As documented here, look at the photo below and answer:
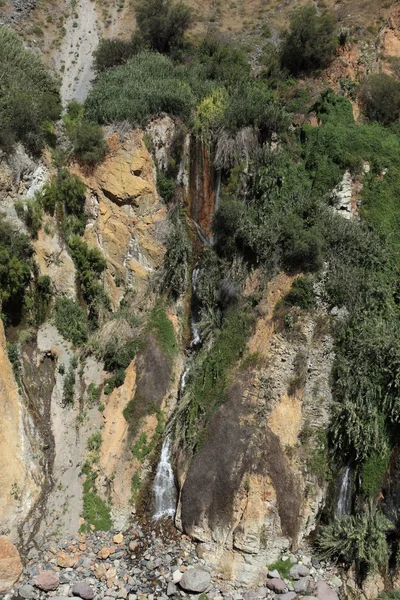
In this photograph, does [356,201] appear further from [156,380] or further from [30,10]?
[30,10]

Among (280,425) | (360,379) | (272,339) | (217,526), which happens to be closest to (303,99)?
(272,339)

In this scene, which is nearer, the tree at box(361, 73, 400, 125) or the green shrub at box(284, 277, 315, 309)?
the green shrub at box(284, 277, 315, 309)

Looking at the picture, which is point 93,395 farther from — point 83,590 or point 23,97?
point 23,97

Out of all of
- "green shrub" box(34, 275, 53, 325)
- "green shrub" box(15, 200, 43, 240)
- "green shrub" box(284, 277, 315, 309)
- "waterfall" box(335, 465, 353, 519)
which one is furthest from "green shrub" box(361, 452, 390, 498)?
"green shrub" box(15, 200, 43, 240)

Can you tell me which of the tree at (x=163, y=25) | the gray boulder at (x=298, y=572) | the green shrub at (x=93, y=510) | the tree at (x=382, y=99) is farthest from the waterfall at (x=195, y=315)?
the tree at (x=163, y=25)

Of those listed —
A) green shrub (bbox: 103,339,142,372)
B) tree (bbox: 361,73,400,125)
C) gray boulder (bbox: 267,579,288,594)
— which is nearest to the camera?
gray boulder (bbox: 267,579,288,594)

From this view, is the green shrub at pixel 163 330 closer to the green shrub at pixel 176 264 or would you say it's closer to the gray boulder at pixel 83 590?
the green shrub at pixel 176 264

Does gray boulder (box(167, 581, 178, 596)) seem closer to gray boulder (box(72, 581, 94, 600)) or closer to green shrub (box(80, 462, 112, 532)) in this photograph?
gray boulder (box(72, 581, 94, 600))
